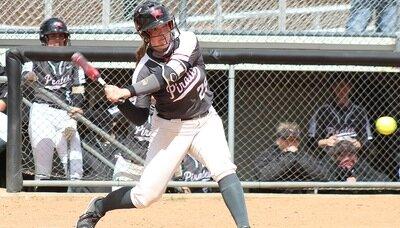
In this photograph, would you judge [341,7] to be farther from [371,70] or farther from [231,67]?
[231,67]

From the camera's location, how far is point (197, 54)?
5559mm

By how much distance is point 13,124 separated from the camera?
7.81 metres

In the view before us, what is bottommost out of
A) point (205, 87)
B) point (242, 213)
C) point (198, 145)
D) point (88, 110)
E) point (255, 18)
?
point (242, 213)

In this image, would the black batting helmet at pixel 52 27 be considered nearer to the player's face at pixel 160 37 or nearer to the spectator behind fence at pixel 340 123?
the spectator behind fence at pixel 340 123

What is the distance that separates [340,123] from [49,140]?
8.72 ft

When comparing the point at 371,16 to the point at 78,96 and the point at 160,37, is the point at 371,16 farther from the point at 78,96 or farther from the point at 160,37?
the point at 160,37

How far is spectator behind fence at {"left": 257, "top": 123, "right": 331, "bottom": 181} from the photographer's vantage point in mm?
8359

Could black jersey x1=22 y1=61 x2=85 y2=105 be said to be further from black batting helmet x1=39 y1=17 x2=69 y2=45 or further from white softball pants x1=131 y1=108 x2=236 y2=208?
white softball pants x1=131 y1=108 x2=236 y2=208

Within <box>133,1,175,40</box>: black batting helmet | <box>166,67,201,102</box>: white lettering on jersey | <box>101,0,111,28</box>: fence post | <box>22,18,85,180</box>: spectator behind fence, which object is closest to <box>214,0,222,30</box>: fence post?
<box>101,0,111,28</box>: fence post

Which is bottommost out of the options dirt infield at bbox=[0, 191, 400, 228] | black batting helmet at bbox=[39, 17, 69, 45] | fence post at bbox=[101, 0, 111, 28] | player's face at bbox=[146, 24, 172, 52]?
dirt infield at bbox=[0, 191, 400, 228]

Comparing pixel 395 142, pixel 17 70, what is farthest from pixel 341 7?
pixel 17 70

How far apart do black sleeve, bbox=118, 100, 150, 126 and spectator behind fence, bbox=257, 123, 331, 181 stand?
3.02 m

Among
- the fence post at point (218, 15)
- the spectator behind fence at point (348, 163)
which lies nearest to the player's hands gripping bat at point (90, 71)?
the spectator behind fence at point (348, 163)

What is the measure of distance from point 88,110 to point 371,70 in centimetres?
271
